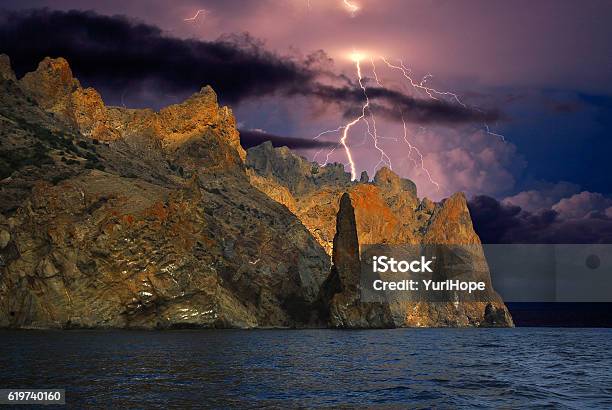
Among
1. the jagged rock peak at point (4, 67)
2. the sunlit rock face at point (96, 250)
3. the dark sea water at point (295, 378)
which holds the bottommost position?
the dark sea water at point (295, 378)

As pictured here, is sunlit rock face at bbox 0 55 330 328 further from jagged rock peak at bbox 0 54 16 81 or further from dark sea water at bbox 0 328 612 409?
dark sea water at bbox 0 328 612 409

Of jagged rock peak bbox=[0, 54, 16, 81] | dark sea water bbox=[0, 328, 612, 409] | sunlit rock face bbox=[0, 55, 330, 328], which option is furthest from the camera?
jagged rock peak bbox=[0, 54, 16, 81]

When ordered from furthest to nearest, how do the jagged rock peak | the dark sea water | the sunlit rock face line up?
the jagged rock peak < the sunlit rock face < the dark sea water

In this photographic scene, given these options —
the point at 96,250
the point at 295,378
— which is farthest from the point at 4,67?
the point at 295,378

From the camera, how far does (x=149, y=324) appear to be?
141750mm

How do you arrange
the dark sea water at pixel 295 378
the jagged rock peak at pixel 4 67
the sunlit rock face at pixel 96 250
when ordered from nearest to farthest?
the dark sea water at pixel 295 378
the sunlit rock face at pixel 96 250
the jagged rock peak at pixel 4 67

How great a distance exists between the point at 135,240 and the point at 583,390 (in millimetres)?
116957

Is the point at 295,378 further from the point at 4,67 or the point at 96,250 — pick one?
the point at 4,67

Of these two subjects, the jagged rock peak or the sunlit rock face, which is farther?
the jagged rock peak

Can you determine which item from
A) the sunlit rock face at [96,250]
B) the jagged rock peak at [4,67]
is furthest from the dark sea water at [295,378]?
the jagged rock peak at [4,67]

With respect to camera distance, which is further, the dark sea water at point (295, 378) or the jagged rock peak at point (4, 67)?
the jagged rock peak at point (4, 67)

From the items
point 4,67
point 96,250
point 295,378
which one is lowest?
point 295,378

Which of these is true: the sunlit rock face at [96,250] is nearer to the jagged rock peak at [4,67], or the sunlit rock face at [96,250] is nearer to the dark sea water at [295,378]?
the jagged rock peak at [4,67]

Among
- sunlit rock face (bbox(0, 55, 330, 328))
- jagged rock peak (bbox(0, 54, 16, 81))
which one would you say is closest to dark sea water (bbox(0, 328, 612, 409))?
sunlit rock face (bbox(0, 55, 330, 328))
